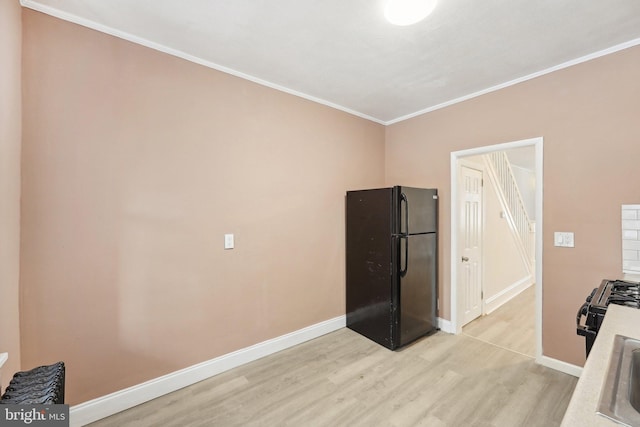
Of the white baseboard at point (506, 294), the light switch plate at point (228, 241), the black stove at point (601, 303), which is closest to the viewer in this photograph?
the black stove at point (601, 303)

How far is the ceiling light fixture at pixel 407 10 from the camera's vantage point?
157cm

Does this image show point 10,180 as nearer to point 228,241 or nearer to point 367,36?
point 228,241

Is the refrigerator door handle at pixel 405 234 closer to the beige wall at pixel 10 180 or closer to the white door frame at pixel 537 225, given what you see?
the white door frame at pixel 537 225

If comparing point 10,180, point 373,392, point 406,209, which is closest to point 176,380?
point 373,392

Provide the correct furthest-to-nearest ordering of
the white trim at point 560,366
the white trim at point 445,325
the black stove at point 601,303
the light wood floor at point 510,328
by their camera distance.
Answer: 1. the white trim at point 445,325
2. the light wood floor at point 510,328
3. the white trim at point 560,366
4. the black stove at point 601,303

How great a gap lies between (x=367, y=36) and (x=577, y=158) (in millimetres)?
1951

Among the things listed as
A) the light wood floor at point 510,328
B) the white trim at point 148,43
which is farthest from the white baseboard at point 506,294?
the white trim at point 148,43

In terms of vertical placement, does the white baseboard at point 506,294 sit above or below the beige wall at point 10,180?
below

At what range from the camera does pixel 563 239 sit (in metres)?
2.27

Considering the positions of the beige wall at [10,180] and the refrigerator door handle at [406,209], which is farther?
the refrigerator door handle at [406,209]

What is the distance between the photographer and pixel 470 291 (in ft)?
10.9

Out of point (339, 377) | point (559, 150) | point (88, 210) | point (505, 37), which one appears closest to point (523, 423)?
point (339, 377)

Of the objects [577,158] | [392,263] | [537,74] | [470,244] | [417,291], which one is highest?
[537,74]

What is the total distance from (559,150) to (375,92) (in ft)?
5.58
